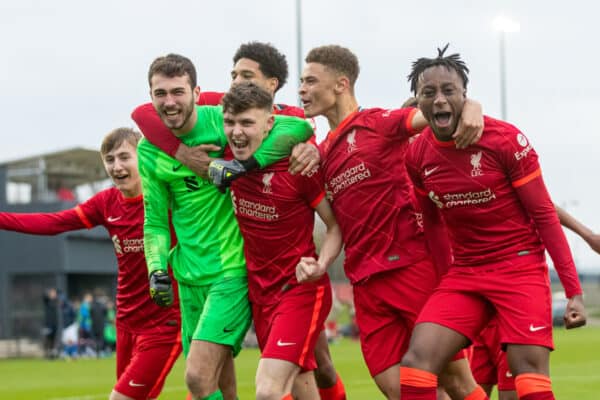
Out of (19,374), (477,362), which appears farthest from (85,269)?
(477,362)

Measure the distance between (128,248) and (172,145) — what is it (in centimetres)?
158

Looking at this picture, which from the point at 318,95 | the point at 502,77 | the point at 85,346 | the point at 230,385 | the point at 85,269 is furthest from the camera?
the point at 502,77

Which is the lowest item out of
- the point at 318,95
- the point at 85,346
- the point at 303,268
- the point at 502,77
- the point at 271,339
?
the point at 85,346

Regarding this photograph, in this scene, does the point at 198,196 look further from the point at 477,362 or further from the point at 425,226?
the point at 477,362

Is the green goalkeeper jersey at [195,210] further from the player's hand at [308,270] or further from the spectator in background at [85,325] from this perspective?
the spectator in background at [85,325]

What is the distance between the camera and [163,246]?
725 centimetres

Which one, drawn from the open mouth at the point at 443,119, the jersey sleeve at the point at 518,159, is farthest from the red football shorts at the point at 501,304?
the open mouth at the point at 443,119

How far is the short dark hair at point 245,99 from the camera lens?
6941mm

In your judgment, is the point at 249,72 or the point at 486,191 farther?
the point at 249,72

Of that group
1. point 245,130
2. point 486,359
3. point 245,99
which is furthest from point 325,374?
point 245,99

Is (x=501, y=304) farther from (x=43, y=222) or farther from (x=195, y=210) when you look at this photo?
(x=43, y=222)

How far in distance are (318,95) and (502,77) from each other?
36.1 metres

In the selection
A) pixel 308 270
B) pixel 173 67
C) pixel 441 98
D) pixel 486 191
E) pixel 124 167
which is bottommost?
pixel 308 270

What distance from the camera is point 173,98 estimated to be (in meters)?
7.16
